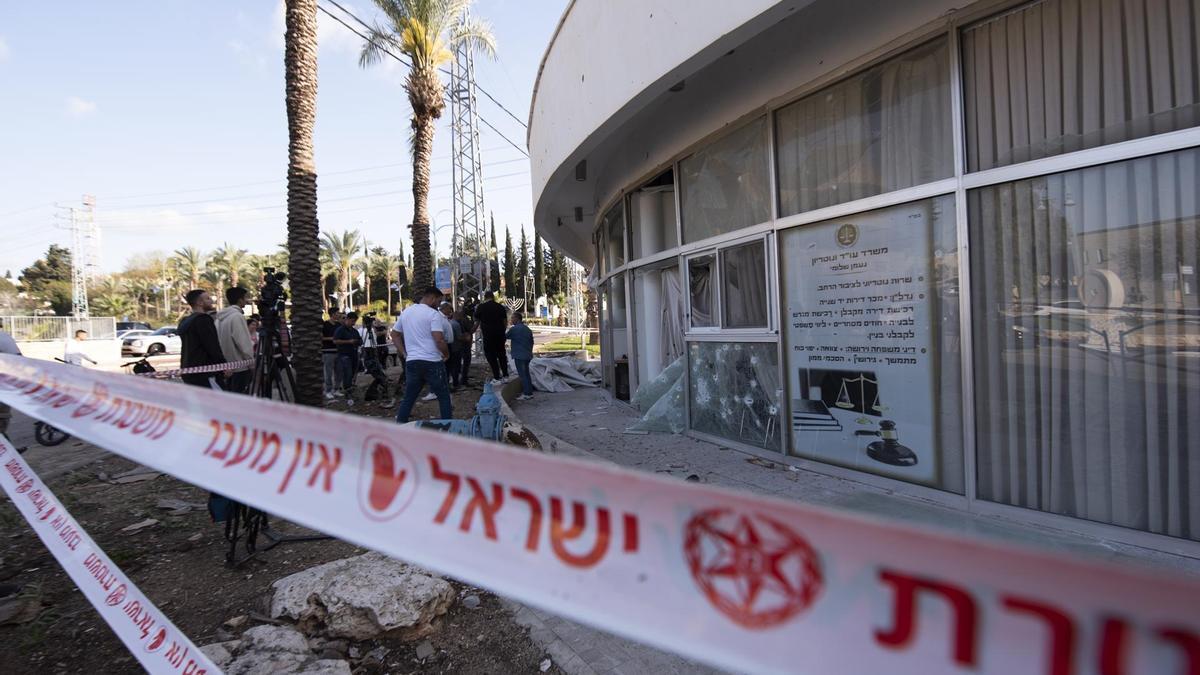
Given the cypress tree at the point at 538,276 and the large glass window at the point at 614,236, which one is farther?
the cypress tree at the point at 538,276

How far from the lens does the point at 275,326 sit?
5484 millimetres

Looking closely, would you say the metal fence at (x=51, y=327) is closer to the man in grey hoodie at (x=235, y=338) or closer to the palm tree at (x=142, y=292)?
the man in grey hoodie at (x=235, y=338)

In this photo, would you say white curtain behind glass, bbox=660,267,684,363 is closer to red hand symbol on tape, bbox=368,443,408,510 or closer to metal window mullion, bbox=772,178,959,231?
metal window mullion, bbox=772,178,959,231

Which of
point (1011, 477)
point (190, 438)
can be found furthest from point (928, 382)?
point (190, 438)

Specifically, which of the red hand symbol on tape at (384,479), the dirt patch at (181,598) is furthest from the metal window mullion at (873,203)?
the red hand symbol on tape at (384,479)

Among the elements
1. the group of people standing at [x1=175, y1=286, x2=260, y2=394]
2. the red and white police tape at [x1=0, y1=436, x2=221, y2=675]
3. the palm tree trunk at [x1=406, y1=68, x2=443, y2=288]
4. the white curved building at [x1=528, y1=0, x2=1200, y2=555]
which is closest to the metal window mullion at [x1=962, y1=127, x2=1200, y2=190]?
the white curved building at [x1=528, y1=0, x2=1200, y2=555]

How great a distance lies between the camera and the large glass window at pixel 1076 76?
3.17m

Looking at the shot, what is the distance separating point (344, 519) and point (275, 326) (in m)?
4.92

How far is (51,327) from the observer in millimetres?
27094

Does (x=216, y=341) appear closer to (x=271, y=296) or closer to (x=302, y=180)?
(x=271, y=296)

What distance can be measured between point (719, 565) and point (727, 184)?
5700 mm

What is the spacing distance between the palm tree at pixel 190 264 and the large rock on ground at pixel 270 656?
221 feet

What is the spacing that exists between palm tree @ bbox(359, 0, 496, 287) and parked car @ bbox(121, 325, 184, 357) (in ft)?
63.7

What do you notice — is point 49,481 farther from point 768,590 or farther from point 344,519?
point 768,590
